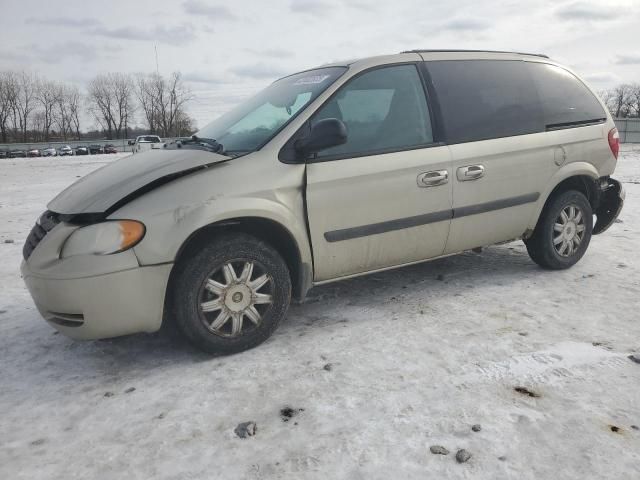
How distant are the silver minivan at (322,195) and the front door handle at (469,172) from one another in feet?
0.05

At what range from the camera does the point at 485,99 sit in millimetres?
3908

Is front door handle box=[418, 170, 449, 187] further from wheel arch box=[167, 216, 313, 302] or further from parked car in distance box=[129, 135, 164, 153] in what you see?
parked car in distance box=[129, 135, 164, 153]

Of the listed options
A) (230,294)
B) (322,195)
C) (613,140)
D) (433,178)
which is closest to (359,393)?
(230,294)

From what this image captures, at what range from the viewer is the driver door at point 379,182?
3.23 m

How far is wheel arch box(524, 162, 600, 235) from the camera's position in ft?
13.6

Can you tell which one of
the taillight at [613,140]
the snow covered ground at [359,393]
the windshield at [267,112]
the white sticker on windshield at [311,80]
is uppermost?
the white sticker on windshield at [311,80]

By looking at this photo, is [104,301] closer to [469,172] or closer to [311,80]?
[311,80]

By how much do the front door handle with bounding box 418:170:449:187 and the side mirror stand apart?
0.74 meters

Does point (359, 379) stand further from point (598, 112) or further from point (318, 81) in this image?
point (598, 112)

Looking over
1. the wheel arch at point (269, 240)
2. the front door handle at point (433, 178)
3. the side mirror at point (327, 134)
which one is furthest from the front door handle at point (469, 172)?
the wheel arch at point (269, 240)

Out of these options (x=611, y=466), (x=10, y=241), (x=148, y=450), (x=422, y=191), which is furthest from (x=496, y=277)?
(x=10, y=241)

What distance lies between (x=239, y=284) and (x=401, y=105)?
5.62 feet

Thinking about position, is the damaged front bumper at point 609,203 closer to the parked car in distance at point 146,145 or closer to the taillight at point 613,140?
the taillight at point 613,140

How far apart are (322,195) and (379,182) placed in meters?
0.43
